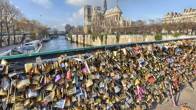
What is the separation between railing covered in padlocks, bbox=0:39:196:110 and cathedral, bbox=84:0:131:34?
90884 millimetres

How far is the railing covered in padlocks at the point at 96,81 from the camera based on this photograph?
Answer: 390 centimetres

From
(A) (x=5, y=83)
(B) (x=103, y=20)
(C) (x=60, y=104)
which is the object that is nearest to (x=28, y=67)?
(A) (x=5, y=83)

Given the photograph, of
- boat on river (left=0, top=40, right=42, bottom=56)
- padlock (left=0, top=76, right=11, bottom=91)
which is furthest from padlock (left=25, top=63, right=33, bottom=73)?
boat on river (left=0, top=40, right=42, bottom=56)

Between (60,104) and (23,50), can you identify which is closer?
(60,104)

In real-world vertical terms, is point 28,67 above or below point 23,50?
above

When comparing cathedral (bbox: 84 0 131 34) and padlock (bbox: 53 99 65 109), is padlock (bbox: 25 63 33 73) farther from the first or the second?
cathedral (bbox: 84 0 131 34)

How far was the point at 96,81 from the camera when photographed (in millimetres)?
4938

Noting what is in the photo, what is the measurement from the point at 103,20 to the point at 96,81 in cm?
12269

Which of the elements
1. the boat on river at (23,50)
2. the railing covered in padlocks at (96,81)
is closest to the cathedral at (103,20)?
the boat on river at (23,50)

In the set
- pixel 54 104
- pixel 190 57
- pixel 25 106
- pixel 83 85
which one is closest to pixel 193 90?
pixel 190 57

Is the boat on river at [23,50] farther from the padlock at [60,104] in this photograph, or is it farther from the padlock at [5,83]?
the padlock at [5,83]

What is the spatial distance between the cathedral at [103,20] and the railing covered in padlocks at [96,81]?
90.9 meters

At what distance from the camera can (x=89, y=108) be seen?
4.85 m

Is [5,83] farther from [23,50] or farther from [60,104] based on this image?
[23,50]
